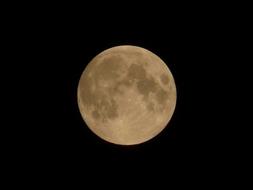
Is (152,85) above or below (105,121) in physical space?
above

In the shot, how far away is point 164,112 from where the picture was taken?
27.0 ft

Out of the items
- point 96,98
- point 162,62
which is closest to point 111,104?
point 96,98

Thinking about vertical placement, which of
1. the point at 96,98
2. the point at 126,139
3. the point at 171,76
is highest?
the point at 171,76

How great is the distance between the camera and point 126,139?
818 centimetres

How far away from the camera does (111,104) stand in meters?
7.84

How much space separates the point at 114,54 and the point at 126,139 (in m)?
1.61

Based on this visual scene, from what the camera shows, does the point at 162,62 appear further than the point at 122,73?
Yes

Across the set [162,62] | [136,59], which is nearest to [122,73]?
[136,59]

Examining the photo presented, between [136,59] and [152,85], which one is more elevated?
[136,59]

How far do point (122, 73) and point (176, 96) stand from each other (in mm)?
1341

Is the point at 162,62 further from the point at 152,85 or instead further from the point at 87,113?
the point at 87,113

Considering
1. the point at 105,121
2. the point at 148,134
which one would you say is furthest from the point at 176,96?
the point at 105,121

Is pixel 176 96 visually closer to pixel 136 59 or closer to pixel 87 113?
pixel 136 59

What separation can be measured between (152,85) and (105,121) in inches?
43.0
